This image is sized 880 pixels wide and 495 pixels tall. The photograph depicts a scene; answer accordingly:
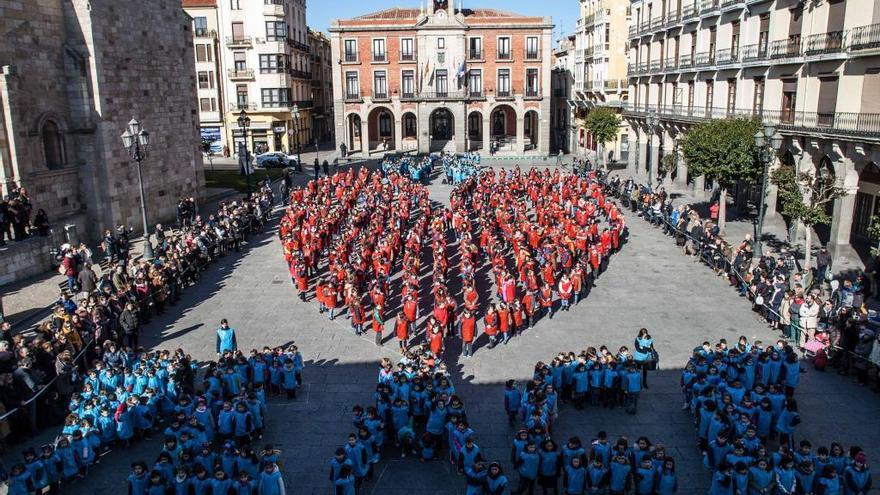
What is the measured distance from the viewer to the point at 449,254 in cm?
2506

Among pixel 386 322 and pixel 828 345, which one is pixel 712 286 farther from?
pixel 386 322

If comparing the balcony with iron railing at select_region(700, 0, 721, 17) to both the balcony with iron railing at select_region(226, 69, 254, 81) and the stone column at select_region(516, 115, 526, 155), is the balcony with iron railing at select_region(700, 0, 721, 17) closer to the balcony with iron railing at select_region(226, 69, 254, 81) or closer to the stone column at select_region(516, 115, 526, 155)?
the stone column at select_region(516, 115, 526, 155)

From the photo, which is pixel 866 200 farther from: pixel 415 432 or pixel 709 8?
pixel 415 432

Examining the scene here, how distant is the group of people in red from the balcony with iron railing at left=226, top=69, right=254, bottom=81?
27020 millimetres

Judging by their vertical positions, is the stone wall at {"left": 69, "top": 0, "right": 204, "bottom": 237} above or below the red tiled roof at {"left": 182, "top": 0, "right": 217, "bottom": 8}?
below

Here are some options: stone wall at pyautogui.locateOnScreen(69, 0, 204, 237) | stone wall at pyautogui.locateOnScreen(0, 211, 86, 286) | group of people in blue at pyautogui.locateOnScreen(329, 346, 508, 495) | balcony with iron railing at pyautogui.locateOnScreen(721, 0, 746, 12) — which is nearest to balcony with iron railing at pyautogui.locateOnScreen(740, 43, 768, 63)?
balcony with iron railing at pyautogui.locateOnScreen(721, 0, 746, 12)

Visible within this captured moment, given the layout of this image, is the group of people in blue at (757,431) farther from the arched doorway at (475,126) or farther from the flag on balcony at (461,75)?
the arched doorway at (475,126)

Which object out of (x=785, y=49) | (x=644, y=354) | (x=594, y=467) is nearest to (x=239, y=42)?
(x=785, y=49)

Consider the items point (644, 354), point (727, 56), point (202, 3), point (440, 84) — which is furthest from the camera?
point (440, 84)

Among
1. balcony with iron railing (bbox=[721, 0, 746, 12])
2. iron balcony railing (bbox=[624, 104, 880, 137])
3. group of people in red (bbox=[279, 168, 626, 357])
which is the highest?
balcony with iron railing (bbox=[721, 0, 746, 12])

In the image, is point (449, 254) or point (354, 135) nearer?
point (449, 254)

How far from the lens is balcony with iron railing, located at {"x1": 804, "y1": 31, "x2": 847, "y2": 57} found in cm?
2356

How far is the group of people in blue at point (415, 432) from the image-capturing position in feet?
33.9

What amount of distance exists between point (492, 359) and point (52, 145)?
1912cm
